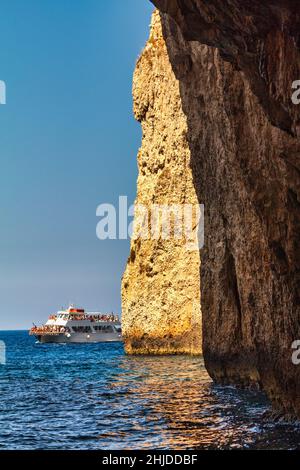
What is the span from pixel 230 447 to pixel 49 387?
2150 centimetres

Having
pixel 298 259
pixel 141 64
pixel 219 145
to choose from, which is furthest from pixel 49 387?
pixel 141 64

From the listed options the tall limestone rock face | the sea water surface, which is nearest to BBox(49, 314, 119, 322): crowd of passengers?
the tall limestone rock face

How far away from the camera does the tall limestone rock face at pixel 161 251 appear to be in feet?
199

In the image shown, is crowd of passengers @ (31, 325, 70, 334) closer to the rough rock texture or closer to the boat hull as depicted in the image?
the boat hull

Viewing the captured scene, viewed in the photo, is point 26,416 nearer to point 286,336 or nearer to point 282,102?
point 286,336

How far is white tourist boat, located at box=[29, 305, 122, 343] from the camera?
382 feet

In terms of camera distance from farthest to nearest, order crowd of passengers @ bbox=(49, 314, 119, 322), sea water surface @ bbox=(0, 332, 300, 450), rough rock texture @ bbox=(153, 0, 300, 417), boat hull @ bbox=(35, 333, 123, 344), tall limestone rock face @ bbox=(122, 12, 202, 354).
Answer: crowd of passengers @ bbox=(49, 314, 119, 322)
boat hull @ bbox=(35, 333, 123, 344)
tall limestone rock face @ bbox=(122, 12, 202, 354)
sea water surface @ bbox=(0, 332, 300, 450)
rough rock texture @ bbox=(153, 0, 300, 417)

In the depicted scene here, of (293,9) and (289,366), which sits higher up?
(293,9)

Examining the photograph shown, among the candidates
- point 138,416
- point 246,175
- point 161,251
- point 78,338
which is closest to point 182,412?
point 138,416

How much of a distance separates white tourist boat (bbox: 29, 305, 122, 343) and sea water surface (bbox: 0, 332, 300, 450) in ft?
256

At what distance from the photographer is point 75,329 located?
11812 centimetres

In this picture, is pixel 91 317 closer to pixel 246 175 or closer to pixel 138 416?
pixel 138 416

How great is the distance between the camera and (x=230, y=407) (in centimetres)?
2384

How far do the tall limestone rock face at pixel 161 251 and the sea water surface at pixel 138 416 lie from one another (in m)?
21.6
